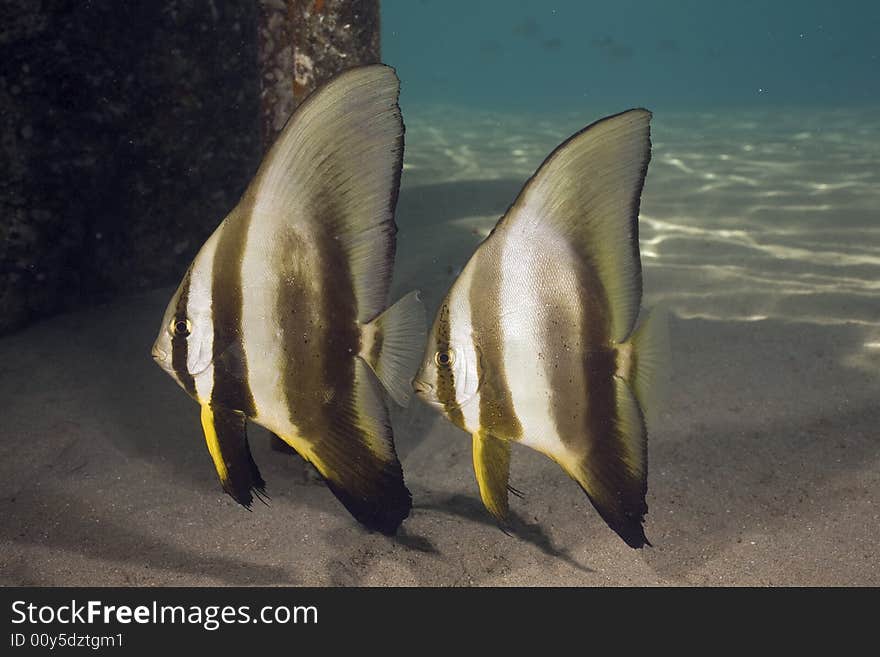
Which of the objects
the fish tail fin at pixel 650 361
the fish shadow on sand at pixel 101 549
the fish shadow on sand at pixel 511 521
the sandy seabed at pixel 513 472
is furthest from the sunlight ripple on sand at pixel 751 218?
the fish shadow on sand at pixel 101 549

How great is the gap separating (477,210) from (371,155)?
19.7 ft

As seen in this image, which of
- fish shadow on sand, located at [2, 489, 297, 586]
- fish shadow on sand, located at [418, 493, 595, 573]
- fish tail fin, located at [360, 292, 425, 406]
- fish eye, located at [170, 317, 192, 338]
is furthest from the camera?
fish shadow on sand, located at [418, 493, 595, 573]

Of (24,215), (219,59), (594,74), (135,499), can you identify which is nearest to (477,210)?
(219,59)

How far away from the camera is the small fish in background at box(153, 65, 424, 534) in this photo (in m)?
1.53

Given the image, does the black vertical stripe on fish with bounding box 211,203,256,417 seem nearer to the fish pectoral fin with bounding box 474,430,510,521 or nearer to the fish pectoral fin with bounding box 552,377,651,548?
the fish pectoral fin with bounding box 474,430,510,521

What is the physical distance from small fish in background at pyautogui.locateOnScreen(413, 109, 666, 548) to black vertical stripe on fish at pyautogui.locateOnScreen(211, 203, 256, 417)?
0.43 meters

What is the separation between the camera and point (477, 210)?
24.6 ft

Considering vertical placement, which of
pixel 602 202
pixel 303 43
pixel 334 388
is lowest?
pixel 334 388

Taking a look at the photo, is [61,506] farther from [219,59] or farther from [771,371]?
[771,371]

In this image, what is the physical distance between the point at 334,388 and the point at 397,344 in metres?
0.19

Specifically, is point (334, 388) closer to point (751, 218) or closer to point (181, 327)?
point (181, 327)

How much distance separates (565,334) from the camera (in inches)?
63.0

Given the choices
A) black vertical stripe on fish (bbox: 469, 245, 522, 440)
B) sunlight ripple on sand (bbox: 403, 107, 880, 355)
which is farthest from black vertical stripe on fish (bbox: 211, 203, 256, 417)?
sunlight ripple on sand (bbox: 403, 107, 880, 355)

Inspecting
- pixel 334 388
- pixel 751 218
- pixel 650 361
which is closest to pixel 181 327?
pixel 334 388
